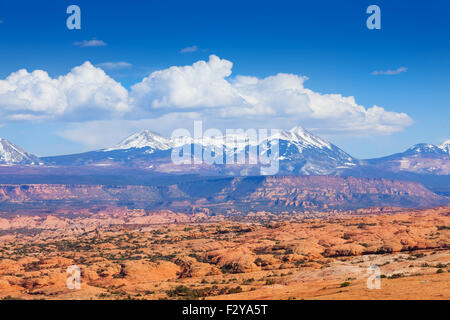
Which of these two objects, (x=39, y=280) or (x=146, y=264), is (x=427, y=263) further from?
(x=39, y=280)

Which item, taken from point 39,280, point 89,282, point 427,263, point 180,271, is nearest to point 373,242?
point 427,263

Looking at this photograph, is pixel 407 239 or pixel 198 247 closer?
pixel 407 239

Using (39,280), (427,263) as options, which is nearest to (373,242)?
(427,263)
